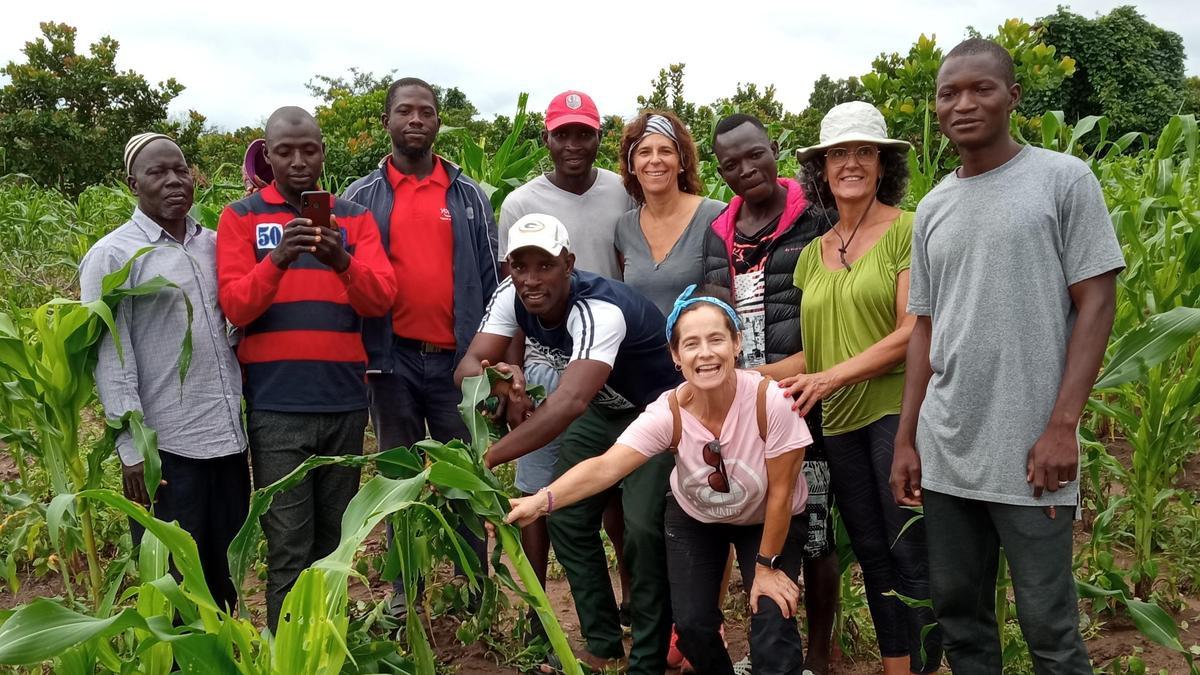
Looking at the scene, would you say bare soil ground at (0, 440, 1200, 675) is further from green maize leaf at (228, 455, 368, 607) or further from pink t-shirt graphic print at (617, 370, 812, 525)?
green maize leaf at (228, 455, 368, 607)

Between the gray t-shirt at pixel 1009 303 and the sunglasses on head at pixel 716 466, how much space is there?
60 cm

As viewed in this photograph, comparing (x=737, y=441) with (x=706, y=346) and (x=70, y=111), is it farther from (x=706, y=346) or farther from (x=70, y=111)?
(x=70, y=111)

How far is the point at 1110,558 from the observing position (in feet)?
10.9

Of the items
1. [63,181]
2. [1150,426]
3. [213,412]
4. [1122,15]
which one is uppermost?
[1122,15]

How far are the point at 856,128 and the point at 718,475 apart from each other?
1052 mm

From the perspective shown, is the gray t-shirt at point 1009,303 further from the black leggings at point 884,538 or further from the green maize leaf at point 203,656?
the green maize leaf at point 203,656

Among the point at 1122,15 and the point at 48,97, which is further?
the point at 1122,15

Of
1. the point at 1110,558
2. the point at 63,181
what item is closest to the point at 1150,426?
the point at 1110,558

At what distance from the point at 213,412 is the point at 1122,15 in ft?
82.9

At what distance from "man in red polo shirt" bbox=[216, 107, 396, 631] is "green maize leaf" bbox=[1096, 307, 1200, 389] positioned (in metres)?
2.12

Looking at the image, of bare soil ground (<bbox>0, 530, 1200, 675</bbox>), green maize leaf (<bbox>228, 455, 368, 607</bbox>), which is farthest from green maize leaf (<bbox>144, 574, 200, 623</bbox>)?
bare soil ground (<bbox>0, 530, 1200, 675</bbox>)

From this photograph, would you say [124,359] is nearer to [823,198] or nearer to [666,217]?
→ [666,217]

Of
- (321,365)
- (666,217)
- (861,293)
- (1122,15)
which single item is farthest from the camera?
(1122,15)

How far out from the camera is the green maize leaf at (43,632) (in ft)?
6.23
